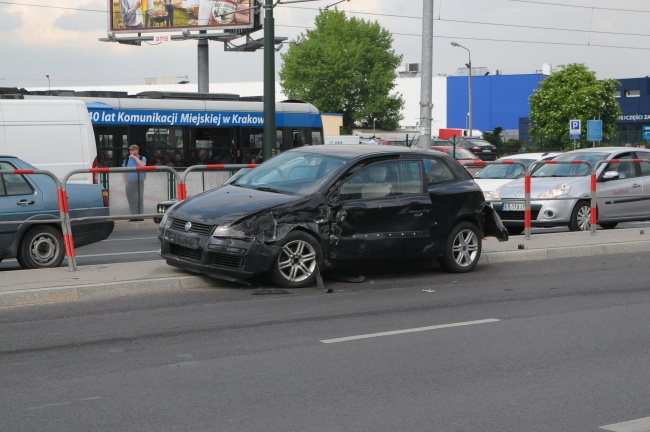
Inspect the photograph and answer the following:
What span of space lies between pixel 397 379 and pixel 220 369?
4.32 ft

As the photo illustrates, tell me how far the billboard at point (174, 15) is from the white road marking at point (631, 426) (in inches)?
1373

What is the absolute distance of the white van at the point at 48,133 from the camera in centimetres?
1892

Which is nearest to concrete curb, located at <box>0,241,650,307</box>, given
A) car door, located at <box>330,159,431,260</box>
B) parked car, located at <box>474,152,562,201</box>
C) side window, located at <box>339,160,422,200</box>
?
car door, located at <box>330,159,431,260</box>

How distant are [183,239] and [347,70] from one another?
7914 cm

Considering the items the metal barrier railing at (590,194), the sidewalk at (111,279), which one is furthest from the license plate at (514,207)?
the sidewalk at (111,279)

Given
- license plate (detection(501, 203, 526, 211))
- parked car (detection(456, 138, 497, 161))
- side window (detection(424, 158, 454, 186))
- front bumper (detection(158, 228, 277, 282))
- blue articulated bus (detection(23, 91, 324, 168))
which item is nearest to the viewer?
front bumper (detection(158, 228, 277, 282))

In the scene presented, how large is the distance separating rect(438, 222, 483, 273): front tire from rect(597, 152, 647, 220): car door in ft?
17.9

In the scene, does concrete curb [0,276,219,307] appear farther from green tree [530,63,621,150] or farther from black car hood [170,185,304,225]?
green tree [530,63,621,150]

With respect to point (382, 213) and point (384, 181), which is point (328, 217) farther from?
point (384, 181)

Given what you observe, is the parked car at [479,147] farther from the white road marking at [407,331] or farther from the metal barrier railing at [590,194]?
the white road marking at [407,331]

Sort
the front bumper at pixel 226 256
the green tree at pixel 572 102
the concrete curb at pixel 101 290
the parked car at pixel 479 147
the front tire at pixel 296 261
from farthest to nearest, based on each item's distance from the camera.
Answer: the green tree at pixel 572 102, the parked car at pixel 479 147, the front tire at pixel 296 261, the front bumper at pixel 226 256, the concrete curb at pixel 101 290

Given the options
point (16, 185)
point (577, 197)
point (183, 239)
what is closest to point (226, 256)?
point (183, 239)

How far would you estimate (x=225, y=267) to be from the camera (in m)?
10.5

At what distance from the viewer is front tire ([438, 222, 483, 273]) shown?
40.2 feet
